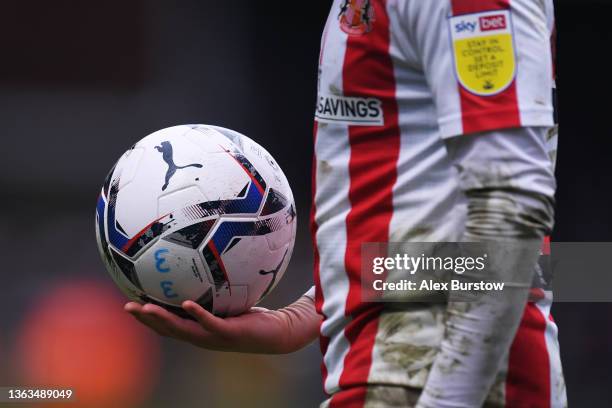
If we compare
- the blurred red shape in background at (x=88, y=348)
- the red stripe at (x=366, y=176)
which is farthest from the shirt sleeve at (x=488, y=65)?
the blurred red shape in background at (x=88, y=348)

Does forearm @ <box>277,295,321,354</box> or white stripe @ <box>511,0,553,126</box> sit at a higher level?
white stripe @ <box>511,0,553,126</box>

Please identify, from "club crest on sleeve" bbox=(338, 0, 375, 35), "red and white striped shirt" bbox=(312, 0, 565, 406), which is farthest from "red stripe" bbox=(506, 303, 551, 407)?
"club crest on sleeve" bbox=(338, 0, 375, 35)

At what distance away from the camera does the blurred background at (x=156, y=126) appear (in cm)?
574

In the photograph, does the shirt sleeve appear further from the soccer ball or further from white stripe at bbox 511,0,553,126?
the soccer ball

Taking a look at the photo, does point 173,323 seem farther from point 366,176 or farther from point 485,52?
point 485,52

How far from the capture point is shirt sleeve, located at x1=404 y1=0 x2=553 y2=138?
1.29 metres

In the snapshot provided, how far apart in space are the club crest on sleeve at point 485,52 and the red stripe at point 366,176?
5.5 inches

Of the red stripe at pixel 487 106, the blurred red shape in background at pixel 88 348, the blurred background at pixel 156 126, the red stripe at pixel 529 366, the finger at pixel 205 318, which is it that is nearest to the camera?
the red stripe at pixel 487 106

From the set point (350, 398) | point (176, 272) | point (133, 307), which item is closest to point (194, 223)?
point (176, 272)

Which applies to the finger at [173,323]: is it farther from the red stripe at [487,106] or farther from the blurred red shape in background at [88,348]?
the blurred red shape in background at [88,348]

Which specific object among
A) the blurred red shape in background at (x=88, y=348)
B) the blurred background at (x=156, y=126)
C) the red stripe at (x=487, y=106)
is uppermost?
the red stripe at (x=487, y=106)

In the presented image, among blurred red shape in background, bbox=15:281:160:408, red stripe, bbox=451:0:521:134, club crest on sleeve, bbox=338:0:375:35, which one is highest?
club crest on sleeve, bbox=338:0:375:35

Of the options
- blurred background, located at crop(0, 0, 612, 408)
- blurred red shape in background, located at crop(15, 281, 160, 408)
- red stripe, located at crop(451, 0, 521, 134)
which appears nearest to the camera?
red stripe, located at crop(451, 0, 521, 134)

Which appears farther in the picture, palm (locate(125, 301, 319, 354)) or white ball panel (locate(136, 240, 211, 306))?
white ball panel (locate(136, 240, 211, 306))
